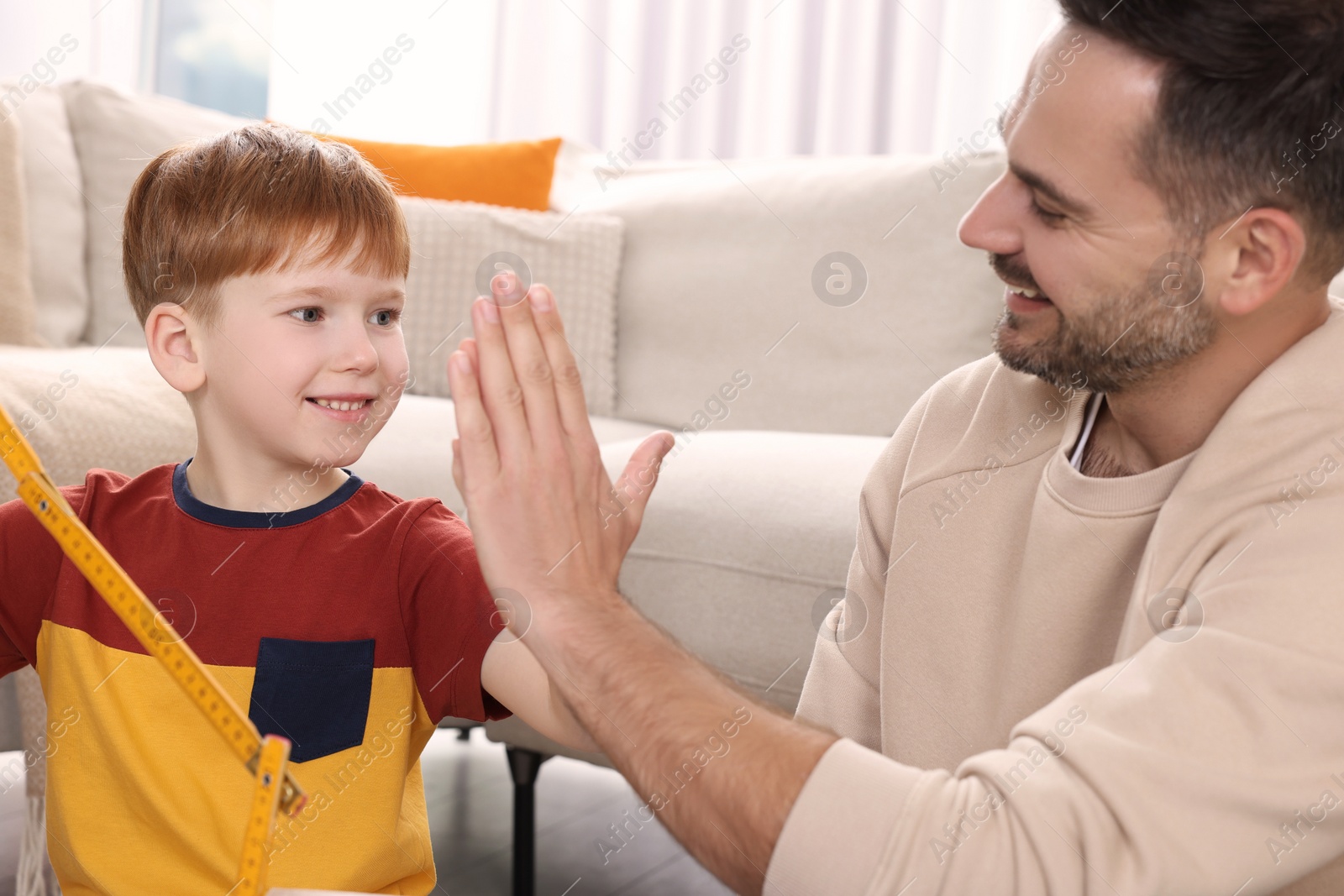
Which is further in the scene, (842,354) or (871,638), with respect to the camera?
(842,354)

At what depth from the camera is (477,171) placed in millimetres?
2439

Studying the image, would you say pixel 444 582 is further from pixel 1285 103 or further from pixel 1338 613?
pixel 1285 103

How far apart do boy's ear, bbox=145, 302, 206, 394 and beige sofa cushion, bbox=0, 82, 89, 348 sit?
125 cm

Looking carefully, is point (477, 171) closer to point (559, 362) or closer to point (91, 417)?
point (91, 417)

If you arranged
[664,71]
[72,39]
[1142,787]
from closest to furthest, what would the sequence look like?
[1142,787]
[72,39]
[664,71]

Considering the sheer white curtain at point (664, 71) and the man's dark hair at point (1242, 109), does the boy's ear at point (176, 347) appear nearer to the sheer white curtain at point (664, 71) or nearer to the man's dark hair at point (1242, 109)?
the man's dark hair at point (1242, 109)

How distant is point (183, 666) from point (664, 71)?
3156 mm

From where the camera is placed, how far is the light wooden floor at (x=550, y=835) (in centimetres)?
187

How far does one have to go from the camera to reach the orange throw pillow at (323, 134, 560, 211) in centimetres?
242

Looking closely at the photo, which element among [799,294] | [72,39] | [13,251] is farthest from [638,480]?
[72,39]

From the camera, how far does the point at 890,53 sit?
3.21 m

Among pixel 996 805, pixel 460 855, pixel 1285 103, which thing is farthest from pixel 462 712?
pixel 460 855

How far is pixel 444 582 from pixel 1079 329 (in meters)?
0.57

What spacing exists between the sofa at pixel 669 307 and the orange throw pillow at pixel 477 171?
9cm
